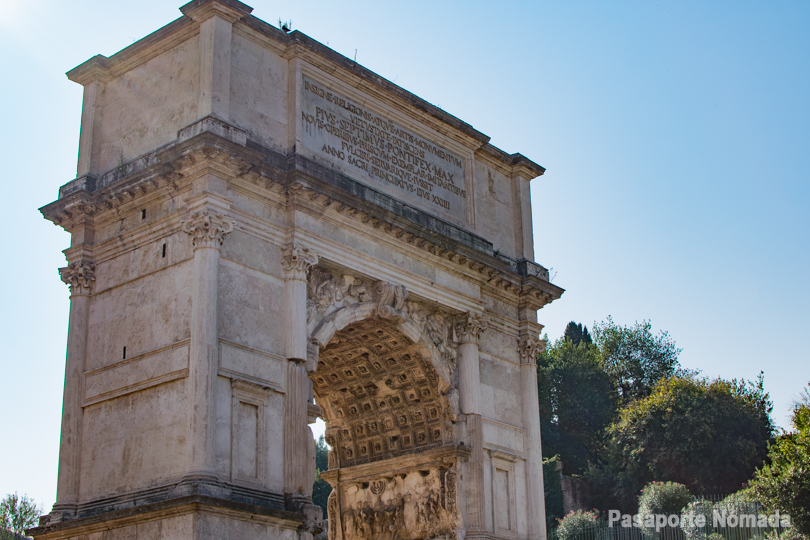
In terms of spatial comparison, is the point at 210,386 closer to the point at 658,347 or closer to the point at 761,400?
the point at 761,400

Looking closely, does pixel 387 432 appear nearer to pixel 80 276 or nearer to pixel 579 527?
pixel 80 276

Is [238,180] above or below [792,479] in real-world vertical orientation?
above

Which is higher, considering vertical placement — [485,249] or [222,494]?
[485,249]

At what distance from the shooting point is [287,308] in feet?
59.0

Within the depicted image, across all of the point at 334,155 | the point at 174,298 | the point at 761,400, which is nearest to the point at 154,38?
the point at 334,155

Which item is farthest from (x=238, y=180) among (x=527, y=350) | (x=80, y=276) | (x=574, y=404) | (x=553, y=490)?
(x=574, y=404)

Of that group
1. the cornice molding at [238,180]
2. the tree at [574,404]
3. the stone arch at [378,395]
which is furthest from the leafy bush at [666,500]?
the cornice molding at [238,180]

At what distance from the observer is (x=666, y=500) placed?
39719 mm

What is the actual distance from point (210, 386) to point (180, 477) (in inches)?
58.4

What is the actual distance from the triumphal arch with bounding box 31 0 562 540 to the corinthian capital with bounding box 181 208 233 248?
0.17 feet

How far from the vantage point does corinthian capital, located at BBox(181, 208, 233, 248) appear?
55.6 feet

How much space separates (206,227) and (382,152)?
5.47 meters

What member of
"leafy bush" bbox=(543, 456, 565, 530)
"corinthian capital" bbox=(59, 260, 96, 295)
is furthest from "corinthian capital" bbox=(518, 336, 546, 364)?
"leafy bush" bbox=(543, 456, 565, 530)

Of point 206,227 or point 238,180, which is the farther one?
point 238,180
